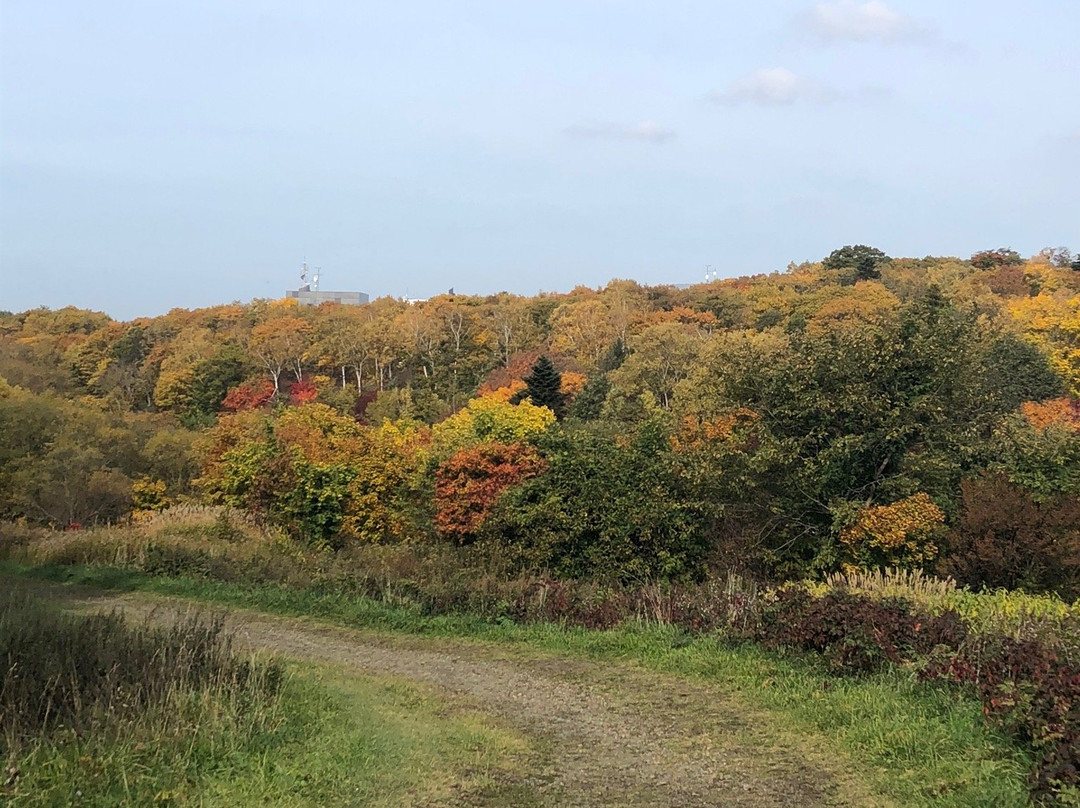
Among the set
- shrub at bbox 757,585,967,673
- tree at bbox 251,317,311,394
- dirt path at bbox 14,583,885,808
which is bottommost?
dirt path at bbox 14,583,885,808

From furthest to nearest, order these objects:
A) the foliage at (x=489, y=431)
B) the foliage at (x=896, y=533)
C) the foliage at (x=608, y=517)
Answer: the foliage at (x=489, y=431) < the foliage at (x=608, y=517) < the foliage at (x=896, y=533)

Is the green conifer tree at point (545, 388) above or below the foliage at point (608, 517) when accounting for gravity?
above

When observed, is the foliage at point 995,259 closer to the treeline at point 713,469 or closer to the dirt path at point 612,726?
the treeline at point 713,469

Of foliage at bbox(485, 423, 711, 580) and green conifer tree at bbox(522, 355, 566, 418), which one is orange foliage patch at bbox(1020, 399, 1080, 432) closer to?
green conifer tree at bbox(522, 355, 566, 418)

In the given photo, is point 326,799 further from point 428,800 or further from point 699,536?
point 699,536

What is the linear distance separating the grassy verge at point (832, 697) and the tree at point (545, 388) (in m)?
38.4

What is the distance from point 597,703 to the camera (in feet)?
25.4

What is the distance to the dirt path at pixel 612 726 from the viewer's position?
221 inches

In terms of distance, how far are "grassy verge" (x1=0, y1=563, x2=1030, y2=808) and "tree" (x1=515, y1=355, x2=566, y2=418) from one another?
→ 38.4 meters

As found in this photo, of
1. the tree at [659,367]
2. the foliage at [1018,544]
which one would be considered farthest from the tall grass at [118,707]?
the tree at [659,367]

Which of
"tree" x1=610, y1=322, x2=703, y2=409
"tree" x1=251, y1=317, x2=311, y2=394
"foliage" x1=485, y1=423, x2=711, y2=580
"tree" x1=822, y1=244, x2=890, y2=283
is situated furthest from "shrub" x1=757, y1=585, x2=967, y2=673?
"tree" x1=822, y1=244, x2=890, y2=283

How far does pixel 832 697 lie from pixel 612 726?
5.78 ft

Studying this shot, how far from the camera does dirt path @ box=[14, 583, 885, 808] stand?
5609 mm

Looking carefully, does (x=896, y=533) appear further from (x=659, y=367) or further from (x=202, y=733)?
(x=659, y=367)
